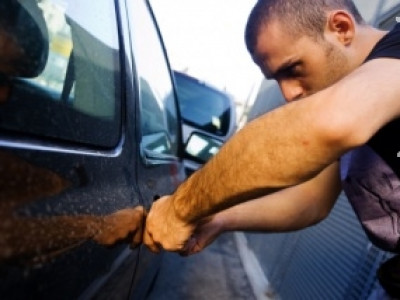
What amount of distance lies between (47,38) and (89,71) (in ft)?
0.76

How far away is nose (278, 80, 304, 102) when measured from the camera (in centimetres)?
167

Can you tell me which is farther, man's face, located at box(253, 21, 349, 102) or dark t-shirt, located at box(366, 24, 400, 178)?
man's face, located at box(253, 21, 349, 102)

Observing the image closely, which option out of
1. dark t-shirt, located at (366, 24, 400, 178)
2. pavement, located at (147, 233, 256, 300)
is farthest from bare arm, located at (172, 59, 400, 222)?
pavement, located at (147, 233, 256, 300)

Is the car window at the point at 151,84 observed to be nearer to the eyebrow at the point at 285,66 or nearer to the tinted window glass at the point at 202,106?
the eyebrow at the point at 285,66

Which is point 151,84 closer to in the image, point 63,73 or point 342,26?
point 342,26

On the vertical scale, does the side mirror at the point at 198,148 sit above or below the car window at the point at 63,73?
below

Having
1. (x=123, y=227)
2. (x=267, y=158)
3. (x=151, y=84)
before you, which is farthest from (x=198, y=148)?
(x=267, y=158)

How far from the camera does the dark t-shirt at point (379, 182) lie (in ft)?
4.08

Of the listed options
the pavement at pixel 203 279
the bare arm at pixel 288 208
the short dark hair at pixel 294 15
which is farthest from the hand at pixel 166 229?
the pavement at pixel 203 279

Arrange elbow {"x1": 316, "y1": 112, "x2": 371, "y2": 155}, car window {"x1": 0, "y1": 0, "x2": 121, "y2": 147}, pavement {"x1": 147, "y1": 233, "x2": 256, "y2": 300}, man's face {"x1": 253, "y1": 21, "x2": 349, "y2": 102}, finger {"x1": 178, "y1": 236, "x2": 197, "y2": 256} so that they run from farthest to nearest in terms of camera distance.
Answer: pavement {"x1": 147, "y1": 233, "x2": 256, "y2": 300} → man's face {"x1": 253, "y1": 21, "x2": 349, "y2": 102} → finger {"x1": 178, "y1": 236, "x2": 197, "y2": 256} → elbow {"x1": 316, "y1": 112, "x2": 371, "y2": 155} → car window {"x1": 0, "y1": 0, "x2": 121, "y2": 147}

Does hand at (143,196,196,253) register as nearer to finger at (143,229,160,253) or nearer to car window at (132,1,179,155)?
finger at (143,229,160,253)

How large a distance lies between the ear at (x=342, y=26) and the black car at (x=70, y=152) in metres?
0.81

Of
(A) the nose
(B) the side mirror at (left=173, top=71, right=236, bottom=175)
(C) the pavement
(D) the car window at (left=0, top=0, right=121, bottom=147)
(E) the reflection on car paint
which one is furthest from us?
(B) the side mirror at (left=173, top=71, right=236, bottom=175)

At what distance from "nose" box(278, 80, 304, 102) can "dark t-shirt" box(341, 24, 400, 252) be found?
335mm
